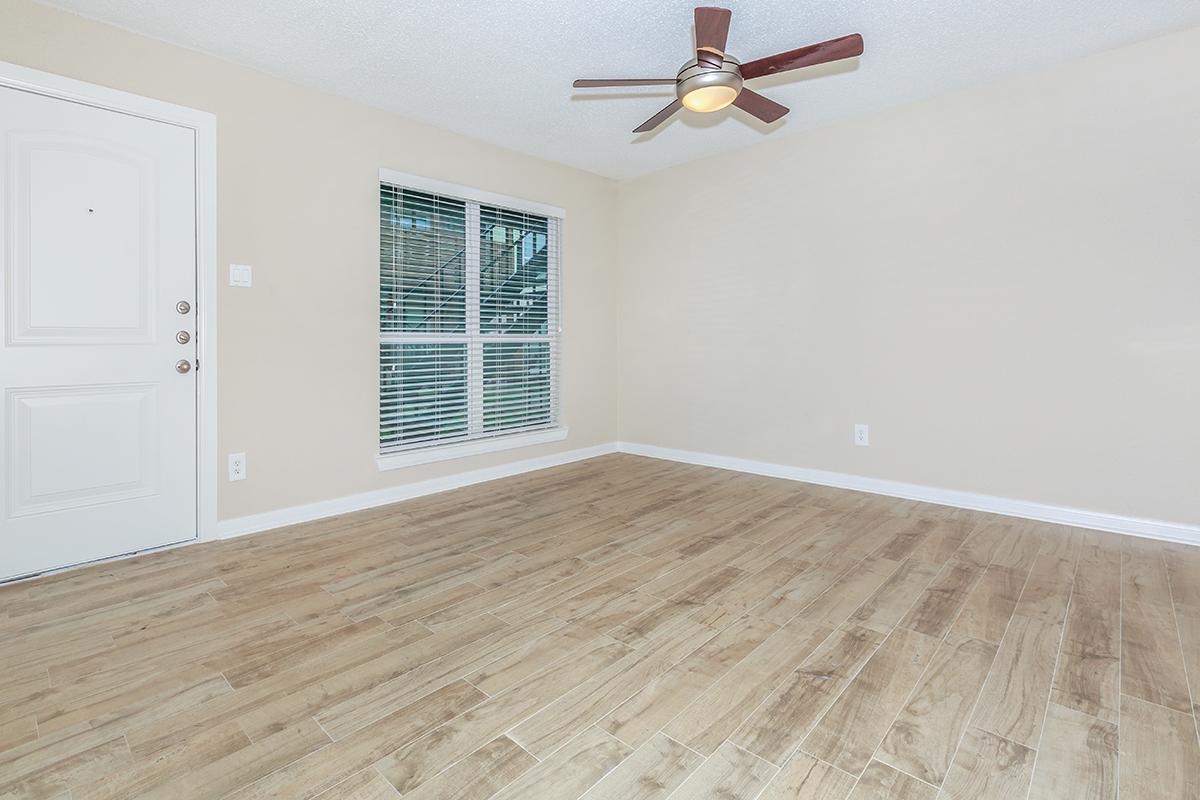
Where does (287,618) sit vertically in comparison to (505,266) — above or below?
below

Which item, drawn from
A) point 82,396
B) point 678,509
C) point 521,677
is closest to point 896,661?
point 521,677

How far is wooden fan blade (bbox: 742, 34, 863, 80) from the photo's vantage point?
2.19 m

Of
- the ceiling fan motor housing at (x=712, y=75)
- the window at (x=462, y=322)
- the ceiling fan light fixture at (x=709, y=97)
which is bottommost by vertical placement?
the window at (x=462, y=322)

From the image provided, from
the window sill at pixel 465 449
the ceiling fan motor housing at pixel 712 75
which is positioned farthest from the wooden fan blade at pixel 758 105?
the window sill at pixel 465 449

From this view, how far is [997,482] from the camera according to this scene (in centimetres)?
328

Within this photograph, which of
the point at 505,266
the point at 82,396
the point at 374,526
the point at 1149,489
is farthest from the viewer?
the point at 505,266

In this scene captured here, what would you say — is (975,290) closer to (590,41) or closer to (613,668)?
(590,41)

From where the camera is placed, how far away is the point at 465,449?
400 centimetres

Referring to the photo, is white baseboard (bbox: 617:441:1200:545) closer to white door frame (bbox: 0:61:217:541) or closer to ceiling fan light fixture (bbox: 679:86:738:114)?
ceiling fan light fixture (bbox: 679:86:738:114)

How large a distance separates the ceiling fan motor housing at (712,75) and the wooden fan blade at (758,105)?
137mm

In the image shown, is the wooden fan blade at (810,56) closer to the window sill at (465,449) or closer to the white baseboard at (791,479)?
the white baseboard at (791,479)

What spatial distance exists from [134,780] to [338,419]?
2.26 meters

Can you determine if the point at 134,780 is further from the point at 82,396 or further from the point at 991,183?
the point at 991,183

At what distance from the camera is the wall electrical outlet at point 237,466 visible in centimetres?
294
